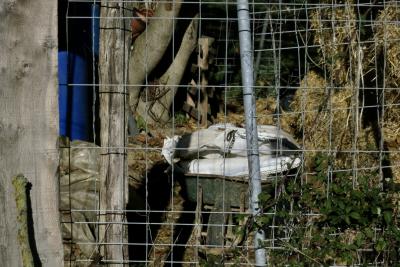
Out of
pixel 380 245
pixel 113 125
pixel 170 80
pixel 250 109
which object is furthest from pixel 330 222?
pixel 170 80

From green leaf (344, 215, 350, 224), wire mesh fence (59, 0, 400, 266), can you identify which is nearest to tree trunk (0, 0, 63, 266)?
wire mesh fence (59, 0, 400, 266)

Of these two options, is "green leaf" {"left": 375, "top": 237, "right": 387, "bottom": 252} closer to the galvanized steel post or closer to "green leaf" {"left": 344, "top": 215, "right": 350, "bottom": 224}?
"green leaf" {"left": 344, "top": 215, "right": 350, "bottom": 224}

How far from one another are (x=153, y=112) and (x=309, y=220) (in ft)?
15.6

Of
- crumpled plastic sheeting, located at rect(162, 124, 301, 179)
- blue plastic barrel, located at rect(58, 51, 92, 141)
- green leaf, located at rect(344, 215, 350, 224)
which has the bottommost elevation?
green leaf, located at rect(344, 215, 350, 224)

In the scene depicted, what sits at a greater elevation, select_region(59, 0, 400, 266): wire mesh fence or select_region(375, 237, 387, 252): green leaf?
select_region(59, 0, 400, 266): wire mesh fence

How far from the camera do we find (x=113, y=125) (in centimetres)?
A: 504

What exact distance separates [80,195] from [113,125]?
1472mm

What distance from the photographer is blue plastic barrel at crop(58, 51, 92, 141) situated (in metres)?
7.43

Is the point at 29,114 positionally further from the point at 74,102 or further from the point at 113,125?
the point at 74,102

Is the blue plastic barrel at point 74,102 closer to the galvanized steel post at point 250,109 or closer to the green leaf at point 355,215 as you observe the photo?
the galvanized steel post at point 250,109

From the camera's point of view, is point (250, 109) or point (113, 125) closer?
point (250, 109)

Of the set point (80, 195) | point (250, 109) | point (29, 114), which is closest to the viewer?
point (29, 114)

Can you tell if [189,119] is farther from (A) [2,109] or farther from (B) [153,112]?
(A) [2,109]

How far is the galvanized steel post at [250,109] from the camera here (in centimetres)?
493
